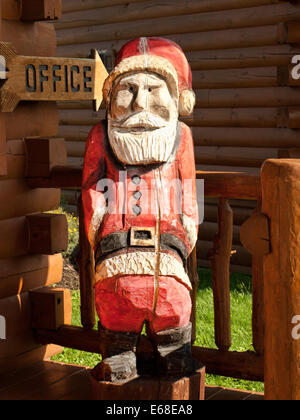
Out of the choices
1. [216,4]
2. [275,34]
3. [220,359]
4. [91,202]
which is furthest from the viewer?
[216,4]

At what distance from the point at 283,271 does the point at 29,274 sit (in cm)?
209

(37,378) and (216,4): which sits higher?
(216,4)

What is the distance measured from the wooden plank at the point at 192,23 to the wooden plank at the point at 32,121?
347cm

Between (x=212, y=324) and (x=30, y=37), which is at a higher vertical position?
(x=30, y=37)

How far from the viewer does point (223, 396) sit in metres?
3.49

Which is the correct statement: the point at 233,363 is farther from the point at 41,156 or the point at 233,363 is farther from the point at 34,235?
the point at 41,156

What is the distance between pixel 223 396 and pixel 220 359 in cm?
19

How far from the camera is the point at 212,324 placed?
5.66 m

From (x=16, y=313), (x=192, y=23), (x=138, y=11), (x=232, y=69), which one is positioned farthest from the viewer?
(x=138, y=11)

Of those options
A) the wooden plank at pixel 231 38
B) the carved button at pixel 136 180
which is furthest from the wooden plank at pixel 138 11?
the carved button at pixel 136 180

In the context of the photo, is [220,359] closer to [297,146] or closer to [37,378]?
[37,378]

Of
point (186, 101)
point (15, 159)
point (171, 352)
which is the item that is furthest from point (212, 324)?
point (186, 101)
